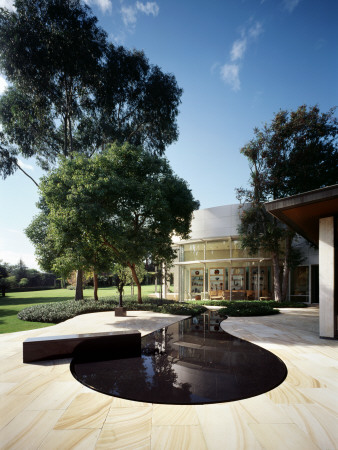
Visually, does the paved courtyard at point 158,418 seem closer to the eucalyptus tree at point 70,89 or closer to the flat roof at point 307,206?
the flat roof at point 307,206

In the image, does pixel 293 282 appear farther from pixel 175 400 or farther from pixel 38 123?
pixel 38 123

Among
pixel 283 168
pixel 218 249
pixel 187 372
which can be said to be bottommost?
pixel 187 372

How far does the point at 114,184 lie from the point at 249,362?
29.4 feet

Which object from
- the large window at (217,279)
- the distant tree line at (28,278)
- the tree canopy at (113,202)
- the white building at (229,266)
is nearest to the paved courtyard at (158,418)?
the tree canopy at (113,202)

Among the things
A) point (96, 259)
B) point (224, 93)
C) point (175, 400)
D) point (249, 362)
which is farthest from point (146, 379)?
point (224, 93)

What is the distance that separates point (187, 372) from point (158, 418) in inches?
68.4

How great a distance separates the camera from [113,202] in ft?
43.1

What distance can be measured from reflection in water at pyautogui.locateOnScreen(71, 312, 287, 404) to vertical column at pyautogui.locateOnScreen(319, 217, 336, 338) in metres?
2.71

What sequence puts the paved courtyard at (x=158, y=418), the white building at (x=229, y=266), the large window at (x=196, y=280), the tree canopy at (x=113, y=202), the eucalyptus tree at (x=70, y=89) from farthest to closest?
the large window at (x=196, y=280) → the white building at (x=229, y=266) → the eucalyptus tree at (x=70, y=89) → the tree canopy at (x=113, y=202) → the paved courtyard at (x=158, y=418)

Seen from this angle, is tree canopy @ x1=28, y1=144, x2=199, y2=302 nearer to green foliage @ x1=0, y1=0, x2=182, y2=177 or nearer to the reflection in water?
green foliage @ x1=0, y1=0, x2=182, y2=177

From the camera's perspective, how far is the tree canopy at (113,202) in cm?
1182

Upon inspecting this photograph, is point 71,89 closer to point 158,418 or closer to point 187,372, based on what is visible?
point 187,372

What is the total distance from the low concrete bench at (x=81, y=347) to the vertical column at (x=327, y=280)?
5816 millimetres

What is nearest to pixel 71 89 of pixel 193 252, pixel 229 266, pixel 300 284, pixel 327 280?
pixel 193 252
